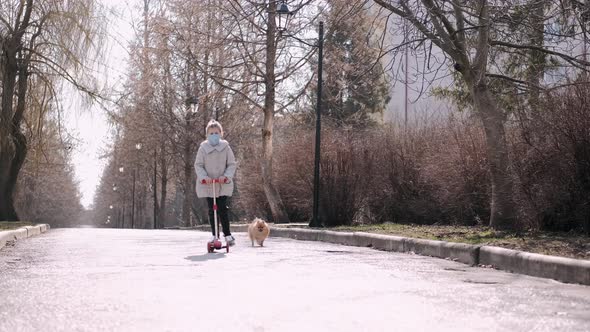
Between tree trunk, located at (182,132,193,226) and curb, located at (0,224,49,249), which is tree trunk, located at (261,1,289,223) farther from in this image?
tree trunk, located at (182,132,193,226)

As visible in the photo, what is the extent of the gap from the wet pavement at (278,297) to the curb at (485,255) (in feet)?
0.66

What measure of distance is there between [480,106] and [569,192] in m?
2.99

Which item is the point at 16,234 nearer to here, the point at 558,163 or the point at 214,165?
the point at 214,165

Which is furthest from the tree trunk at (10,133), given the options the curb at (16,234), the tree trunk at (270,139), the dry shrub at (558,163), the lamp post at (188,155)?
the dry shrub at (558,163)

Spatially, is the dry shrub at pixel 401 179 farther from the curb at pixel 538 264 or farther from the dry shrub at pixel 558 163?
the curb at pixel 538 264

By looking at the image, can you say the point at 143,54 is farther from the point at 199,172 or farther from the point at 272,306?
the point at 272,306

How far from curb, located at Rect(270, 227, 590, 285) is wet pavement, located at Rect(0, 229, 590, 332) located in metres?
0.20

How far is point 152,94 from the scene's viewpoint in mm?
37531

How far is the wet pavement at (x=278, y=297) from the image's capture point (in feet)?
16.4

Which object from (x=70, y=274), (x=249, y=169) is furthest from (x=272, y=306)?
(x=249, y=169)

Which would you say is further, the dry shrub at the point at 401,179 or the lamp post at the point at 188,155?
the lamp post at the point at 188,155

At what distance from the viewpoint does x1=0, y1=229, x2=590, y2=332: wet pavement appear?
5.00 m

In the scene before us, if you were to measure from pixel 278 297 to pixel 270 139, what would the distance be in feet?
62.5

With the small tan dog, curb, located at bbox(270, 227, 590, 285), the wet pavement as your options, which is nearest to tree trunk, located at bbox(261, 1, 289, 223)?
curb, located at bbox(270, 227, 590, 285)
